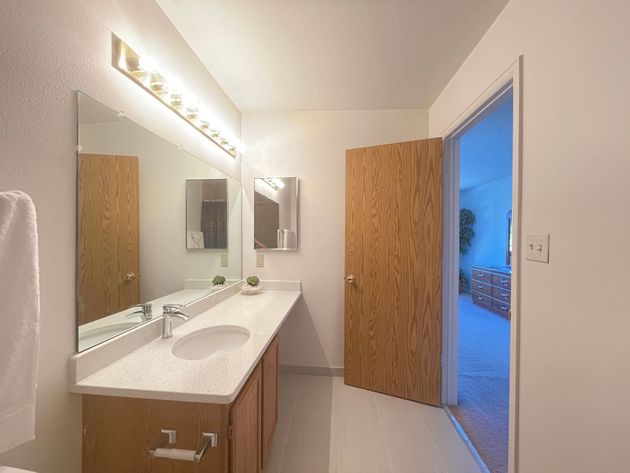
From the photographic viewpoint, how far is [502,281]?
4.20 metres

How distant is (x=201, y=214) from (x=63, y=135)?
0.86m

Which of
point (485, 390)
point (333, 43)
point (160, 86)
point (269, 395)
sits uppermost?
point (333, 43)

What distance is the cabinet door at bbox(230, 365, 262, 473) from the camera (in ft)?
2.92

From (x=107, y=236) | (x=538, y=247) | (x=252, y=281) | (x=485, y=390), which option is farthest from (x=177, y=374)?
(x=485, y=390)

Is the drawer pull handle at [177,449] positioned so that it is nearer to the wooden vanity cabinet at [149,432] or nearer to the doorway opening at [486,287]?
the wooden vanity cabinet at [149,432]

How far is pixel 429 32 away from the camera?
141cm

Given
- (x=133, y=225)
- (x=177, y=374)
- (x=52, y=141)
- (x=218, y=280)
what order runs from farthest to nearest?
(x=218, y=280)
(x=133, y=225)
(x=177, y=374)
(x=52, y=141)

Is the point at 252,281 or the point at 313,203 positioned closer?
the point at 252,281

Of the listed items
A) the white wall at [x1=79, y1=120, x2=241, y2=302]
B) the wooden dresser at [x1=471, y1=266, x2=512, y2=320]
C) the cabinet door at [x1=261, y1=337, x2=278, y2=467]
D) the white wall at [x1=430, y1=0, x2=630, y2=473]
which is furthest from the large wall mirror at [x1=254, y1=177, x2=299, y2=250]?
the wooden dresser at [x1=471, y1=266, x2=512, y2=320]

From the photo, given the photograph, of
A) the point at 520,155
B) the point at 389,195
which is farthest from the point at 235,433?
the point at 389,195

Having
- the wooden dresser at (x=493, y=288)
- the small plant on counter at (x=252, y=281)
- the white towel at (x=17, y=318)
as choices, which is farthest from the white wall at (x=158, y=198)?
the wooden dresser at (x=493, y=288)

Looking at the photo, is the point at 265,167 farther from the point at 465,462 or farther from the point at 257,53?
the point at 465,462

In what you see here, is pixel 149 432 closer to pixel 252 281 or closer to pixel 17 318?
pixel 17 318

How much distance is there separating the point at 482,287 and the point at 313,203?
4.27m
